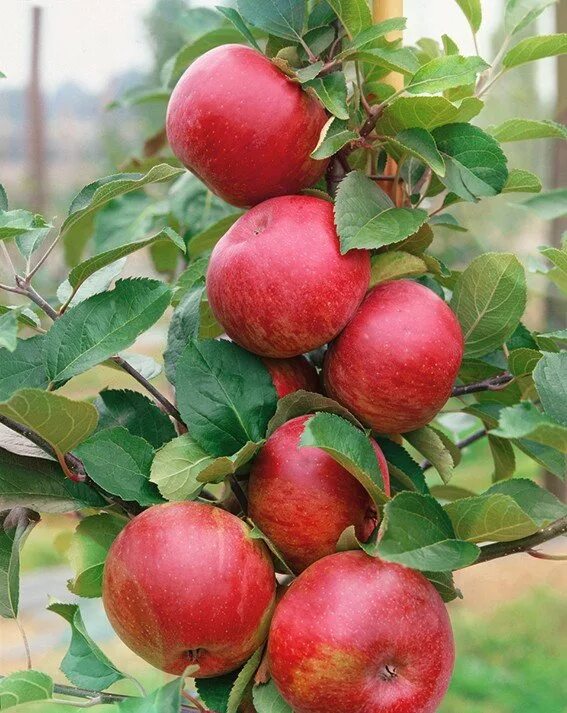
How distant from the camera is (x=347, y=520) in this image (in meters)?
0.45

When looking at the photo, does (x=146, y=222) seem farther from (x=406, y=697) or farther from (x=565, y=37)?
(x=406, y=697)

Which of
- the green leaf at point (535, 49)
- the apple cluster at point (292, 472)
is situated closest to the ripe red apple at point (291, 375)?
the apple cluster at point (292, 472)

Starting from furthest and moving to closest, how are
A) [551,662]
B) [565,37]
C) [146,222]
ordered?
[551,662]
[146,222]
[565,37]

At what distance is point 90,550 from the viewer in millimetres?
472

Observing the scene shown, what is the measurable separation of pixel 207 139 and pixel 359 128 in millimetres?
93

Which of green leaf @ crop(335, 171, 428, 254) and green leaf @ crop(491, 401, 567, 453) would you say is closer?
green leaf @ crop(491, 401, 567, 453)

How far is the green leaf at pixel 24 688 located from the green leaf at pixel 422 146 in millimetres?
331

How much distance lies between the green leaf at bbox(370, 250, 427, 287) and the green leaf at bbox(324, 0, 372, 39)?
125 mm

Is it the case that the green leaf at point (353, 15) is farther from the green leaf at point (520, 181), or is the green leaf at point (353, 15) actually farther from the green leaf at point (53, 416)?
the green leaf at point (53, 416)

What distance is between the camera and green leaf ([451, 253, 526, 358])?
1.71 feet

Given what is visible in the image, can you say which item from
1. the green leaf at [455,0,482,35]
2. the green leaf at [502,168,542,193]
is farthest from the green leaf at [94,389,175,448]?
the green leaf at [455,0,482,35]

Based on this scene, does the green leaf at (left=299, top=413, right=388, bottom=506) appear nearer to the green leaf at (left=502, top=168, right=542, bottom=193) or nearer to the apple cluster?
the apple cluster

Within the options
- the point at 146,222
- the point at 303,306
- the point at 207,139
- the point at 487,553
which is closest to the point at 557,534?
the point at 487,553

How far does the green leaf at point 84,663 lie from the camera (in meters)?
0.46
